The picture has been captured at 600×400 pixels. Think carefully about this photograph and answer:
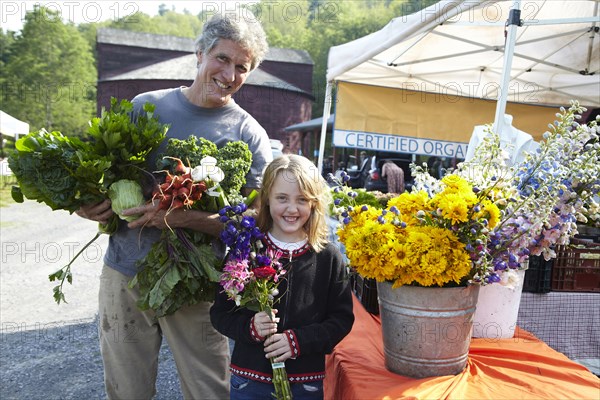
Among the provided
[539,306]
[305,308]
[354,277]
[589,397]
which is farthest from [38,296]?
[589,397]

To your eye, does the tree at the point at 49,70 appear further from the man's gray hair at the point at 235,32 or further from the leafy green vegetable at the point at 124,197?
the leafy green vegetable at the point at 124,197

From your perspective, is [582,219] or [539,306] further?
[539,306]

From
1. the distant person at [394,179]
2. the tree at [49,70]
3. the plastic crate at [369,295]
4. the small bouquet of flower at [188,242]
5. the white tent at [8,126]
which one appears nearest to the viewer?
the small bouquet of flower at [188,242]

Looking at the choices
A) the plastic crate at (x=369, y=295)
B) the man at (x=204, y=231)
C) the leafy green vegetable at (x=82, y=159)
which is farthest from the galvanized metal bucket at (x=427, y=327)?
the leafy green vegetable at (x=82, y=159)

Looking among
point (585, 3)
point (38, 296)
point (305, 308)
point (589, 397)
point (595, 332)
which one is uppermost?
point (585, 3)

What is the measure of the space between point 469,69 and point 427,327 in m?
5.88

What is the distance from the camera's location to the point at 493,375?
71.2 inches

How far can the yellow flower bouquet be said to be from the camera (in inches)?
60.6

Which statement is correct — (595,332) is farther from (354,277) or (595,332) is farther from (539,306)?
(354,277)

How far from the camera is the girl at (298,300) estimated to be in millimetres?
1884

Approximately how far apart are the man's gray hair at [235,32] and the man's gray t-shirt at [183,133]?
0.27 meters

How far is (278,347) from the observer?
5.88 ft

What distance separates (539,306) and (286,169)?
1.67m

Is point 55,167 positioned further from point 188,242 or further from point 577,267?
point 577,267
